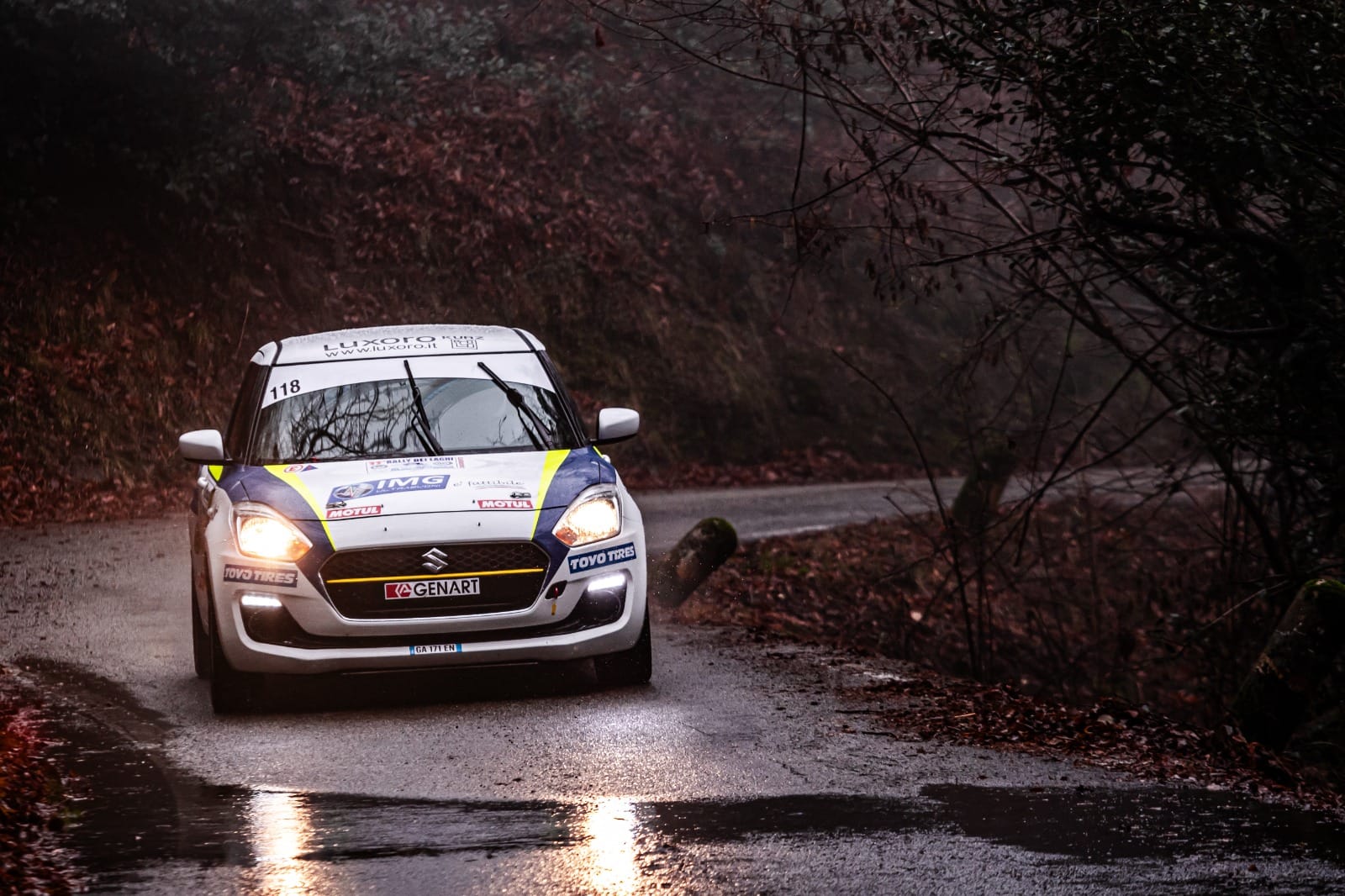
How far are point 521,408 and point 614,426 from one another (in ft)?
1.88

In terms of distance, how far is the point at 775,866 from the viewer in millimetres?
5652

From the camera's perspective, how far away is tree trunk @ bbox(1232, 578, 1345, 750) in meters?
8.48

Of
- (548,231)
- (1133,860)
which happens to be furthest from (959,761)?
(548,231)

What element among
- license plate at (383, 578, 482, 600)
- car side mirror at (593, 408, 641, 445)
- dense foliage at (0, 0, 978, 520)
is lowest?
license plate at (383, 578, 482, 600)

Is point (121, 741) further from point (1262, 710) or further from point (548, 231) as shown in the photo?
point (548, 231)

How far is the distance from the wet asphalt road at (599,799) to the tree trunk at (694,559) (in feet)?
8.80

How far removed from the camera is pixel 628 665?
927cm

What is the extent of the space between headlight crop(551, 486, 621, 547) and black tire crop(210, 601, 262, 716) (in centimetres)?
175

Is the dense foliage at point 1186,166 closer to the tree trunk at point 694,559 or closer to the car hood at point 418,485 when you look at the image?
the car hood at point 418,485

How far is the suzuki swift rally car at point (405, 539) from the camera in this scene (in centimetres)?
841

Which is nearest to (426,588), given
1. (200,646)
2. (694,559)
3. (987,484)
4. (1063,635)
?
(200,646)

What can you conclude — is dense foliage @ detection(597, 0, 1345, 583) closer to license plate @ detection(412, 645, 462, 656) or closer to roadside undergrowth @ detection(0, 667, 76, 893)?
license plate @ detection(412, 645, 462, 656)

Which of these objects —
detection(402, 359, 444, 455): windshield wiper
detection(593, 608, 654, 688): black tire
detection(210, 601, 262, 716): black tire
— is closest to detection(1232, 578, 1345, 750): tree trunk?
detection(593, 608, 654, 688): black tire

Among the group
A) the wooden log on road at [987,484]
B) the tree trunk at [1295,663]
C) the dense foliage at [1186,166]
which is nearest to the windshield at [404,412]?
the dense foliage at [1186,166]
